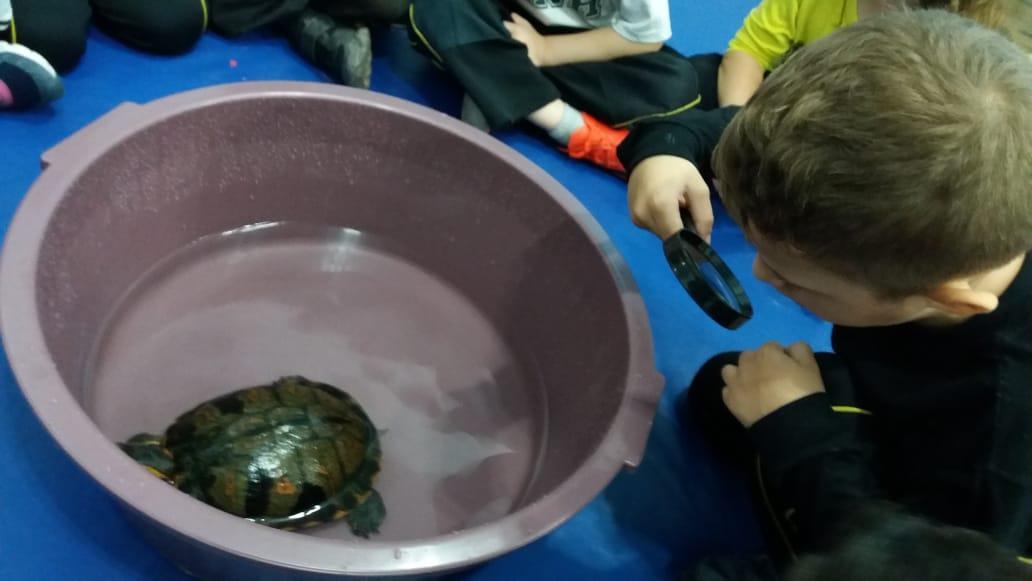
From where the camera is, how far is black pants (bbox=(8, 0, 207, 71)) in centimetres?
115

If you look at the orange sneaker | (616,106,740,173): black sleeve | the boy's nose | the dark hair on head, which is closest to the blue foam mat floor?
the orange sneaker

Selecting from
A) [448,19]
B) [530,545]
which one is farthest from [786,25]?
[530,545]

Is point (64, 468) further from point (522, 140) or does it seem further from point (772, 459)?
point (522, 140)

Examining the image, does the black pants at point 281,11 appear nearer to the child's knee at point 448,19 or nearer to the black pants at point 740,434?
the child's knee at point 448,19

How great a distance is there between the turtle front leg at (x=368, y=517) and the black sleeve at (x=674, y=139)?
0.51 meters

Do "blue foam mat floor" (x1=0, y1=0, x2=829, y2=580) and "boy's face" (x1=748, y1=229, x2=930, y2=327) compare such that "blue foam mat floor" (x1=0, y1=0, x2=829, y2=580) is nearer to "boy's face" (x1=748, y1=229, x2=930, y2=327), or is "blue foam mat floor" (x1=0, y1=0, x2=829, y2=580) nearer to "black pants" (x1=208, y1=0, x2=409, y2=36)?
"black pants" (x1=208, y1=0, x2=409, y2=36)

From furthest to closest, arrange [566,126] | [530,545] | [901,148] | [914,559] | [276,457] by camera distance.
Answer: [566,126] < [530,545] < [276,457] < [901,148] < [914,559]

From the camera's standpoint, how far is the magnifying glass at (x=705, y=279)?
2.66 ft

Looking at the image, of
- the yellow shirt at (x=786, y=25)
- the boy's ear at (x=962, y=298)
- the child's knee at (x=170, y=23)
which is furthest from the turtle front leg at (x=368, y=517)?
the yellow shirt at (x=786, y=25)

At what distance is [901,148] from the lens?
1.77 feet

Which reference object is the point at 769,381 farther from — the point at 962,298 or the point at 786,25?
the point at 786,25

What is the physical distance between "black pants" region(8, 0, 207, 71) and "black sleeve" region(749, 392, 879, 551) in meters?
1.07

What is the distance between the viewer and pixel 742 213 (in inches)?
26.2

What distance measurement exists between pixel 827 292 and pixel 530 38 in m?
0.90
